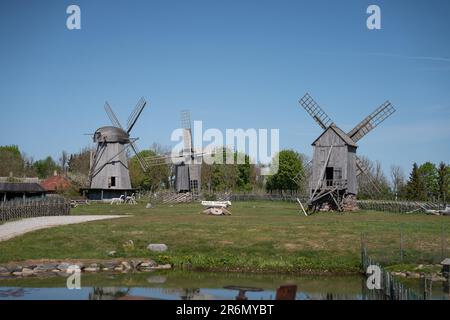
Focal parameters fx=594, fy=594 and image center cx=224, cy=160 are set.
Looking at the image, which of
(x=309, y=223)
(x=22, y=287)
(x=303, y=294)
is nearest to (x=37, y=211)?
(x=309, y=223)

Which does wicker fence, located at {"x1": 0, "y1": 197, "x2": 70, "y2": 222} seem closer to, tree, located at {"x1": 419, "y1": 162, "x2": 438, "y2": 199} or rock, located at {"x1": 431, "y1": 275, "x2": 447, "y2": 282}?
rock, located at {"x1": 431, "y1": 275, "x2": 447, "y2": 282}

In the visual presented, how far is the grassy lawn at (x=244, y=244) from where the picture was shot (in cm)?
2925

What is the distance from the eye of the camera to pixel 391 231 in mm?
36062

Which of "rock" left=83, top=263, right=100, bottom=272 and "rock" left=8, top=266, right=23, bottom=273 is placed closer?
"rock" left=8, top=266, right=23, bottom=273

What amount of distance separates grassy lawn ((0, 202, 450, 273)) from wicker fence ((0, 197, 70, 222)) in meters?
9.54

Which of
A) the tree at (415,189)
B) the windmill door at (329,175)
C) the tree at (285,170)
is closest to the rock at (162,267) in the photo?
the windmill door at (329,175)

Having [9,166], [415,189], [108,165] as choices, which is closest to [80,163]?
[9,166]

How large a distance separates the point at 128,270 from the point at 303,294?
9446 millimetres

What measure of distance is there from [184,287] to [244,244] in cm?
938

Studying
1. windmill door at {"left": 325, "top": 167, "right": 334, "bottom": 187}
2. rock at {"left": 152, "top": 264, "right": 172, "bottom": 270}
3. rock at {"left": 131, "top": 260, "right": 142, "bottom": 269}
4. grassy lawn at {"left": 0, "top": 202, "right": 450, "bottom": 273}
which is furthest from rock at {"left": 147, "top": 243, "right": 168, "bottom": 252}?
windmill door at {"left": 325, "top": 167, "right": 334, "bottom": 187}

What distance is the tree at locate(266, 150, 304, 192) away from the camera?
116750mm

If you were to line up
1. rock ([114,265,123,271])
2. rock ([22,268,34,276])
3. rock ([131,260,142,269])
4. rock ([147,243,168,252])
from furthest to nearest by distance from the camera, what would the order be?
1. rock ([147,243,168,252])
2. rock ([131,260,142,269])
3. rock ([114,265,123,271])
4. rock ([22,268,34,276])
